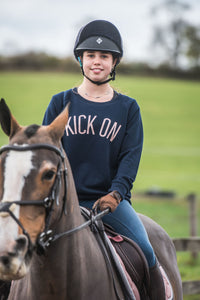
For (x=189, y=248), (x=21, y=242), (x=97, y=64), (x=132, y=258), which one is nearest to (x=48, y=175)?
(x=21, y=242)

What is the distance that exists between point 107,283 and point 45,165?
111 cm

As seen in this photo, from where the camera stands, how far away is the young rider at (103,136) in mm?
3621

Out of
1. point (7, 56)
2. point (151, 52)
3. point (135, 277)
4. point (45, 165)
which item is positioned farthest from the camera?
point (151, 52)

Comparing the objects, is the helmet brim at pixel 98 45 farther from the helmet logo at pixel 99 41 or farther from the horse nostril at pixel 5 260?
the horse nostril at pixel 5 260

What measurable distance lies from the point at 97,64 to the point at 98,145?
2.29ft

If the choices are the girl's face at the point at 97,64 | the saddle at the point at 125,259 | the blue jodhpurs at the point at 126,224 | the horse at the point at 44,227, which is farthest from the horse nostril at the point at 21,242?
the girl's face at the point at 97,64

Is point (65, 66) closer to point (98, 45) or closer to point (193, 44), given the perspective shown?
point (193, 44)

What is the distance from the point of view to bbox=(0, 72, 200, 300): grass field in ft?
52.2

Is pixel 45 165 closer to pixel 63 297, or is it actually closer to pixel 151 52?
pixel 63 297

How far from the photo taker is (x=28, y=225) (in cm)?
251

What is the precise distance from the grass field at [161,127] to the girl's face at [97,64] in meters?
5.29

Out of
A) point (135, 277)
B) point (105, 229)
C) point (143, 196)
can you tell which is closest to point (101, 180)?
point (105, 229)

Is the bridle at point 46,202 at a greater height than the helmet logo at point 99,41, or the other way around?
the helmet logo at point 99,41

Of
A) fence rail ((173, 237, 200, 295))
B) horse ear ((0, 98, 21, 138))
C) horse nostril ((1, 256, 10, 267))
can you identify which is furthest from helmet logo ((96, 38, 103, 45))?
fence rail ((173, 237, 200, 295))
